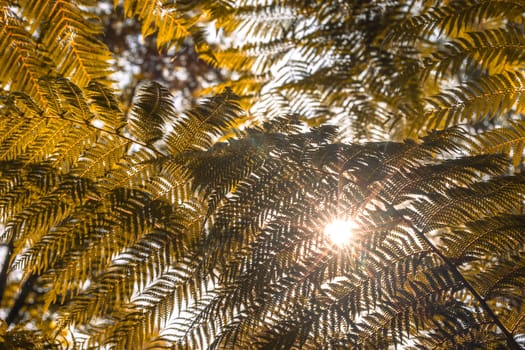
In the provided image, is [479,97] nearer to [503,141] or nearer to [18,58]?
[503,141]

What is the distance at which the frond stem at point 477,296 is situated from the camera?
3.16ft

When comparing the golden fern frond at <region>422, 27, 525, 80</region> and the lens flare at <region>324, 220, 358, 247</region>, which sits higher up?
the golden fern frond at <region>422, 27, 525, 80</region>

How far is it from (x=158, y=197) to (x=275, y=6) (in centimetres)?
143

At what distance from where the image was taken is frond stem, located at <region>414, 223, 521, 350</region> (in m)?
0.96

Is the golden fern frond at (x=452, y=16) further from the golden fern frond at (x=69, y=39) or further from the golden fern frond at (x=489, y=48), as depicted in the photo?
the golden fern frond at (x=69, y=39)

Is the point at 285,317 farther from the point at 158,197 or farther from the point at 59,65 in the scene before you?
the point at 59,65

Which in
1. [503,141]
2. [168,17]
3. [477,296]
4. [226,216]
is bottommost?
[477,296]

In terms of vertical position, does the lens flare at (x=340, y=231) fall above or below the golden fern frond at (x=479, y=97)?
below

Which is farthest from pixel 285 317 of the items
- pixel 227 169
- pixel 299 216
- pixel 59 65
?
pixel 59 65

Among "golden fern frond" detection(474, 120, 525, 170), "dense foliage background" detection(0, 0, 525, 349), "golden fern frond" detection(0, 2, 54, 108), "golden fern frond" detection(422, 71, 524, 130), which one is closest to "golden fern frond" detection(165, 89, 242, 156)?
"dense foliage background" detection(0, 0, 525, 349)

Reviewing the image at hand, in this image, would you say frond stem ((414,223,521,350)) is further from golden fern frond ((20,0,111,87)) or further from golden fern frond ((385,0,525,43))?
golden fern frond ((20,0,111,87))

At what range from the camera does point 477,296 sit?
104 cm

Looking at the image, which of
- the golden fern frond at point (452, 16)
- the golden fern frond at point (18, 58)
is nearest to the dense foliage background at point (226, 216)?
the golden fern frond at point (18, 58)

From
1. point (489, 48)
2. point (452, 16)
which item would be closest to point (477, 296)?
point (489, 48)
